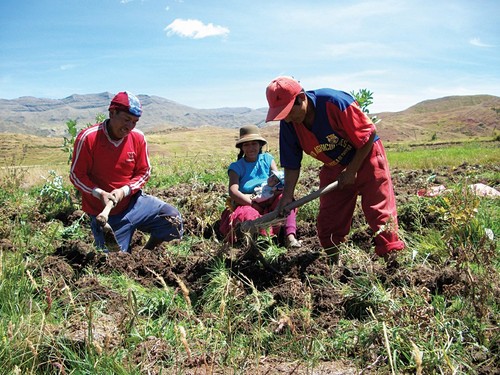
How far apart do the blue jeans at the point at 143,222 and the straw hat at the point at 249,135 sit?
1018mm

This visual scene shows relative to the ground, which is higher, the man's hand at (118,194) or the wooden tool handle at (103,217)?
the man's hand at (118,194)

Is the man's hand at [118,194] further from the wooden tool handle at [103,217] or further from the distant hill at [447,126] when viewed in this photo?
the distant hill at [447,126]

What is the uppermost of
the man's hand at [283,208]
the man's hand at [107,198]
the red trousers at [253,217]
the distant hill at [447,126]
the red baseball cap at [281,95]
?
the red baseball cap at [281,95]

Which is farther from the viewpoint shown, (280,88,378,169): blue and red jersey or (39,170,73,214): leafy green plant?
(39,170,73,214): leafy green plant

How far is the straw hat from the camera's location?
4.64 meters

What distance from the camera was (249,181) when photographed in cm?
473

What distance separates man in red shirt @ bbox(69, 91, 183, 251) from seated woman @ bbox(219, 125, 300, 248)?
59 centimetres

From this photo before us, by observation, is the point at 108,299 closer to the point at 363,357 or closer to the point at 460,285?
the point at 363,357

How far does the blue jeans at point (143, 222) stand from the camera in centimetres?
418

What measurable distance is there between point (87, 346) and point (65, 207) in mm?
4481

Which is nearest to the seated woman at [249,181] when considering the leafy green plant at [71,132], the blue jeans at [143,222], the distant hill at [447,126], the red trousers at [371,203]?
the blue jeans at [143,222]

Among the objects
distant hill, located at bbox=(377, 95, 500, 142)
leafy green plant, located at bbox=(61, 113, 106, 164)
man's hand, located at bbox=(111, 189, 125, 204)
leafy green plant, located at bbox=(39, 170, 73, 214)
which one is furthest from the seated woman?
distant hill, located at bbox=(377, 95, 500, 142)

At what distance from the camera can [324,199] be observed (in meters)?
3.75

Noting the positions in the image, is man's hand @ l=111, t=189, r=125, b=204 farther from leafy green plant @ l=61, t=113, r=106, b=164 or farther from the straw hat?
leafy green plant @ l=61, t=113, r=106, b=164
